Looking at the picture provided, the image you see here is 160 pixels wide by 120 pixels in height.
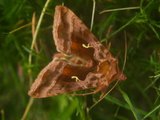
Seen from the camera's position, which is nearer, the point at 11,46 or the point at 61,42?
the point at 61,42

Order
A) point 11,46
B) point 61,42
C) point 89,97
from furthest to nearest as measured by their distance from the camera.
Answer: point 11,46 < point 89,97 < point 61,42

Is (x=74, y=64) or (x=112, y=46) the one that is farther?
(x=112, y=46)

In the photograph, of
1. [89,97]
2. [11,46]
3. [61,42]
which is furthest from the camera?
[11,46]

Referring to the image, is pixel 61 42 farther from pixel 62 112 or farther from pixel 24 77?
pixel 24 77

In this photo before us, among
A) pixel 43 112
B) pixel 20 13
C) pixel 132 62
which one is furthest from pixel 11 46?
pixel 132 62
